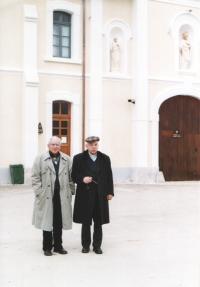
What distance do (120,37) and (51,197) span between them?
13.0 metres

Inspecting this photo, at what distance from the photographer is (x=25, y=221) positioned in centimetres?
968

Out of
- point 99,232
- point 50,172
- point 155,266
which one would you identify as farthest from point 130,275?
point 50,172

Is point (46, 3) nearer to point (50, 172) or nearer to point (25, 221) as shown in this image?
point (25, 221)

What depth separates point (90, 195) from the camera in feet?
23.1

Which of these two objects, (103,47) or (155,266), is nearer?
(155,266)

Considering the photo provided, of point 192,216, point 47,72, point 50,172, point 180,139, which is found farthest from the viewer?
point 180,139

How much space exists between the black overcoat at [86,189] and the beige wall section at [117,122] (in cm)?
1081

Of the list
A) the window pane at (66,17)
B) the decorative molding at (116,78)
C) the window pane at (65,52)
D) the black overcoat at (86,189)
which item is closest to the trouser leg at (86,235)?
the black overcoat at (86,189)

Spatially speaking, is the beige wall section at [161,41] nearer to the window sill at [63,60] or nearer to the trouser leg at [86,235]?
the window sill at [63,60]

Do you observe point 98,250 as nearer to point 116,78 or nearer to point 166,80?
point 116,78

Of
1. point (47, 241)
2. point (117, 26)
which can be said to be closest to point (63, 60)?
point (117, 26)

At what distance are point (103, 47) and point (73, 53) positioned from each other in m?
1.26

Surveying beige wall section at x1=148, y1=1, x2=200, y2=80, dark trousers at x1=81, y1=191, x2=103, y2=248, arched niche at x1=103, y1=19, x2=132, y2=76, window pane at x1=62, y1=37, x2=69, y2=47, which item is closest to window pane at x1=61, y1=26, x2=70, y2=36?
window pane at x1=62, y1=37, x2=69, y2=47

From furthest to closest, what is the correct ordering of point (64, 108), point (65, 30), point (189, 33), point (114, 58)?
point (189, 33), point (114, 58), point (65, 30), point (64, 108)
